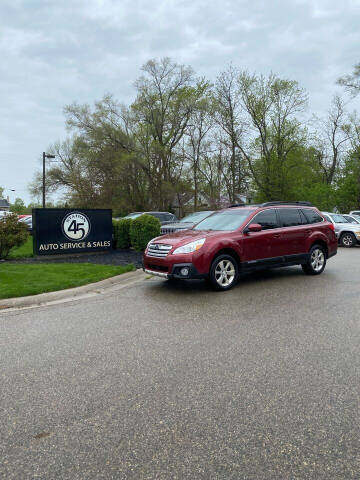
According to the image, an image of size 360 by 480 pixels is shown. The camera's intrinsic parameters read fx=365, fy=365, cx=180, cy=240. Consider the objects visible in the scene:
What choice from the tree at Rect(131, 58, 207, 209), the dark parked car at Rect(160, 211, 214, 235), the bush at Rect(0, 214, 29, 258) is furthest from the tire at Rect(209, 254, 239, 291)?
the tree at Rect(131, 58, 207, 209)

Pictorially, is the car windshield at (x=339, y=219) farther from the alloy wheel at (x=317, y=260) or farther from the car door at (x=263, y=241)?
the car door at (x=263, y=241)

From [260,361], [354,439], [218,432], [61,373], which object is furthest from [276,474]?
[61,373]

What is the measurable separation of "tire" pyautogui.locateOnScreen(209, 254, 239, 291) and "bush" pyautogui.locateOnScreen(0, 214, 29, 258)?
6.78 meters

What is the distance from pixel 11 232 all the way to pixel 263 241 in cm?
764

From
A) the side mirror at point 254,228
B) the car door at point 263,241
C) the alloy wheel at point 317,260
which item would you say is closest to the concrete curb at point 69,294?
the car door at point 263,241

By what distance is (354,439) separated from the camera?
8.33 feet

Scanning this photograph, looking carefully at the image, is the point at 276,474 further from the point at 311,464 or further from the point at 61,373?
the point at 61,373

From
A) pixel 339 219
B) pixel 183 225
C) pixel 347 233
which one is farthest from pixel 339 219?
pixel 183 225

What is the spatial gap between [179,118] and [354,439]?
119 ft

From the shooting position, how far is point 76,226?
1258 centimetres

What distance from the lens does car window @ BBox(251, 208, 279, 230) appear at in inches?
329

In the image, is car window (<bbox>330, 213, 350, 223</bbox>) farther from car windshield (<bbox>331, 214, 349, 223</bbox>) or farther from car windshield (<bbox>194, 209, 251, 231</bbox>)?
car windshield (<bbox>194, 209, 251, 231</bbox>)

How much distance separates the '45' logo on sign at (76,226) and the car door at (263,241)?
676 cm

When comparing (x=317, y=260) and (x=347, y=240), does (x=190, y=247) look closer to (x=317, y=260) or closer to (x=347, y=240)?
(x=317, y=260)
